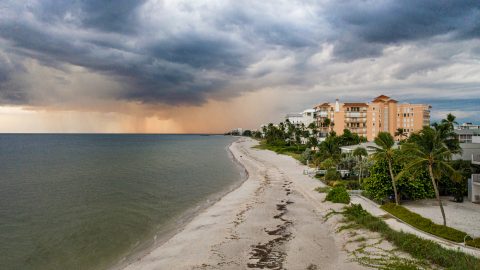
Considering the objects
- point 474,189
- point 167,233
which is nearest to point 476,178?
point 474,189

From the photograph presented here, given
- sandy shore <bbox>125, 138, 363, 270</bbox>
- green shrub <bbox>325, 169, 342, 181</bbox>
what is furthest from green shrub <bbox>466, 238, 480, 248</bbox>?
green shrub <bbox>325, 169, 342, 181</bbox>

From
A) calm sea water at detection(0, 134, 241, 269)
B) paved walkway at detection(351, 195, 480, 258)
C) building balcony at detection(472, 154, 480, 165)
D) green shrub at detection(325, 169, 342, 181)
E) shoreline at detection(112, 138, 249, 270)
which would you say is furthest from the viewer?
green shrub at detection(325, 169, 342, 181)

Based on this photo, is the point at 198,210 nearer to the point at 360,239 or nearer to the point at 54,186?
the point at 360,239

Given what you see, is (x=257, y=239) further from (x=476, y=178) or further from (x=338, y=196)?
(x=476, y=178)

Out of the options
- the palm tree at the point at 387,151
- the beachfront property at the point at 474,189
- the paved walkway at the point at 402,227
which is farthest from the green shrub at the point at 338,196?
Result: the beachfront property at the point at 474,189

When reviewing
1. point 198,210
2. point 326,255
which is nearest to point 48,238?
point 198,210

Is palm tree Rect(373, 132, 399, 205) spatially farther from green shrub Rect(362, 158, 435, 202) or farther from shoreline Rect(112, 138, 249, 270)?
shoreline Rect(112, 138, 249, 270)
